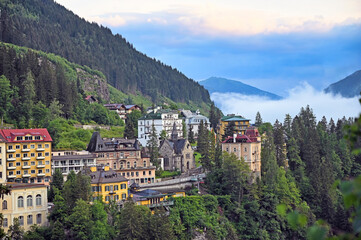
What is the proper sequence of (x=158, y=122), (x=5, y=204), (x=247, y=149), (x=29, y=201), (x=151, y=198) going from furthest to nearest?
(x=158, y=122)
(x=247, y=149)
(x=151, y=198)
(x=29, y=201)
(x=5, y=204)

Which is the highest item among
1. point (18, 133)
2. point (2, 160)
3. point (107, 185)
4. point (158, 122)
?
point (158, 122)

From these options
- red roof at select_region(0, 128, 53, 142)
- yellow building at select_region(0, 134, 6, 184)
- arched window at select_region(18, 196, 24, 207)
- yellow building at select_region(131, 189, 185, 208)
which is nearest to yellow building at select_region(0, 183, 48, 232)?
arched window at select_region(18, 196, 24, 207)

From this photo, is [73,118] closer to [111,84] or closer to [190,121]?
[190,121]

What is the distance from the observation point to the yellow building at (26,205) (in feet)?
166

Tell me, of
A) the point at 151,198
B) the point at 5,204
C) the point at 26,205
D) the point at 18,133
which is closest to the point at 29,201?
the point at 26,205

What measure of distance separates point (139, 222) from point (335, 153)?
198 ft

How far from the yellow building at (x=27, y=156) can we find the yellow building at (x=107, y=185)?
6.13 metres

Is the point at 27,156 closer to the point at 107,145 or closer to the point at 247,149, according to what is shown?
the point at 107,145

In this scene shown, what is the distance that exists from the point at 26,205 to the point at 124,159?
21.1 metres

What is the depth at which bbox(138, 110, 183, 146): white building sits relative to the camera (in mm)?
103606

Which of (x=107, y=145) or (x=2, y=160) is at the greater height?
(x=107, y=145)

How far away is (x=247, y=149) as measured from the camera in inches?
3027

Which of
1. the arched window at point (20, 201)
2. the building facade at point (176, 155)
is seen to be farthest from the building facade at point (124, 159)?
the arched window at point (20, 201)

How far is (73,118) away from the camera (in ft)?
328
